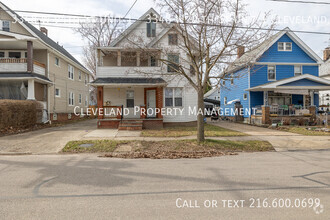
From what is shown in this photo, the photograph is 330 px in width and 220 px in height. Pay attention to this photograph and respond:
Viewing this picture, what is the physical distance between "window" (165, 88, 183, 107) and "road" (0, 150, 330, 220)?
9.98 meters

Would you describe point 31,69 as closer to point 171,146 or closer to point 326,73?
point 171,146

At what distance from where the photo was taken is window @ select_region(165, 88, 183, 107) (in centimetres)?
1717

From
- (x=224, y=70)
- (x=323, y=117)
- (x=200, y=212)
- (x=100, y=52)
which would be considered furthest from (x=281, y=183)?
(x=323, y=117)

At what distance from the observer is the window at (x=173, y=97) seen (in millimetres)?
17172

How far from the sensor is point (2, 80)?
18281 millimetres

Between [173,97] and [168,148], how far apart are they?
8175 mm

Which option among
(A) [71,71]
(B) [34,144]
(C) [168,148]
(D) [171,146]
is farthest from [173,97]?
(A) [71,71]

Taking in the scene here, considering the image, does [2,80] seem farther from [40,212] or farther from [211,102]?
[211,102]

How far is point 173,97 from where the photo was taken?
676 inches

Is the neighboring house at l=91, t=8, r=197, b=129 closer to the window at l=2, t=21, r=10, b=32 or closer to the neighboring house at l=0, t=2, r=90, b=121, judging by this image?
the neighboring house at l=0, t=2, r=90, b=121

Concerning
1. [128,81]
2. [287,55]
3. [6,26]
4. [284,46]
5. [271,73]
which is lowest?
[128,81]

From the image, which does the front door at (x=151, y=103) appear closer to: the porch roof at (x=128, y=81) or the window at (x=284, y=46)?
the porch roof at (x=128, y=81)

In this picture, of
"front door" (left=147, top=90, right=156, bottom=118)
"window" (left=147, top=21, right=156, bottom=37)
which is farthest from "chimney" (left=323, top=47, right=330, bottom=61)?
"front door" (left=147, top=90, right=156, bottom=118)

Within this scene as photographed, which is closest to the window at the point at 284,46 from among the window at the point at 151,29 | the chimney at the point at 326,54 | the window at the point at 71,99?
the chimney at the point at 326,54
